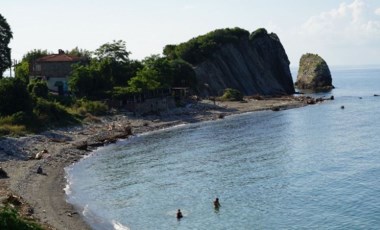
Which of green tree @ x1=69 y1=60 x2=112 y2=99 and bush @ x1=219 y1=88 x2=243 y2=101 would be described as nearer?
green tree @ x1=69 y1=60 x2=112 y2=99

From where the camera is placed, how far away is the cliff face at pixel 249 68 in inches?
6048

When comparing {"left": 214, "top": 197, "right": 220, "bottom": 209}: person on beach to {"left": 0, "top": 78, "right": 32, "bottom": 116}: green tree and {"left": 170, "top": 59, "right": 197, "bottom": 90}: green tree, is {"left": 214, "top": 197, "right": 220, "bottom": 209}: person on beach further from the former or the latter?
{"left": 170, "top": 59, "right": 197, "bottom": 90}: green tree

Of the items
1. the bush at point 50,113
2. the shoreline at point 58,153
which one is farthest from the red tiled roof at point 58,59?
the bush at point 50,113

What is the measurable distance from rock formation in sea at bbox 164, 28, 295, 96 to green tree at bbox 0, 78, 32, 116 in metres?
72.0

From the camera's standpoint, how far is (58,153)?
64.2 m

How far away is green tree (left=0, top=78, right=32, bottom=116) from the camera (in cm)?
7606

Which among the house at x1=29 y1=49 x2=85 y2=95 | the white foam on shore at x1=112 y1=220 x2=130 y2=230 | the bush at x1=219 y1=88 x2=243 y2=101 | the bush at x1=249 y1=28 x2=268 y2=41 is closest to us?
the white foam on shore at x1=112 y1=220 x2=130 y2=230

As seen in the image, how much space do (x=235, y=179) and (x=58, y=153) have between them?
2437 cm

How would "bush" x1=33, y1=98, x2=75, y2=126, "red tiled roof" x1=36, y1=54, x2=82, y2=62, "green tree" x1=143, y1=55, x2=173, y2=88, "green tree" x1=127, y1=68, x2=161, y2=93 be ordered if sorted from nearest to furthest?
"bush" x1=33, y1=98, x2=75, y2=126 < "green tree" x1=127, y1=68, x2=161, y2=93 < "red tiled roof" x1=36, y1=54, x2=82, y2=62 < "green tree" x1=143, y1=55, x2=173, y2=88

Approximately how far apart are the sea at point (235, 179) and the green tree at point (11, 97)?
51.9ft

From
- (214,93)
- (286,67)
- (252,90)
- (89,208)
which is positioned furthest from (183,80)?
(89,208)

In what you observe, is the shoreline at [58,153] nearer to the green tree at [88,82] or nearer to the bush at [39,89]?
the green tree at [88,82]

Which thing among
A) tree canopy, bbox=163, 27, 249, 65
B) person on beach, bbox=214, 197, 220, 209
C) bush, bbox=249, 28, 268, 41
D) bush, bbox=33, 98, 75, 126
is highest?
bush, bbox=249, 28, 268, 41

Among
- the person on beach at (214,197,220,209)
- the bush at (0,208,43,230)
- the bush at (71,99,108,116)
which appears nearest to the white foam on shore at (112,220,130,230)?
the person on beach at (214,197,220,209)
